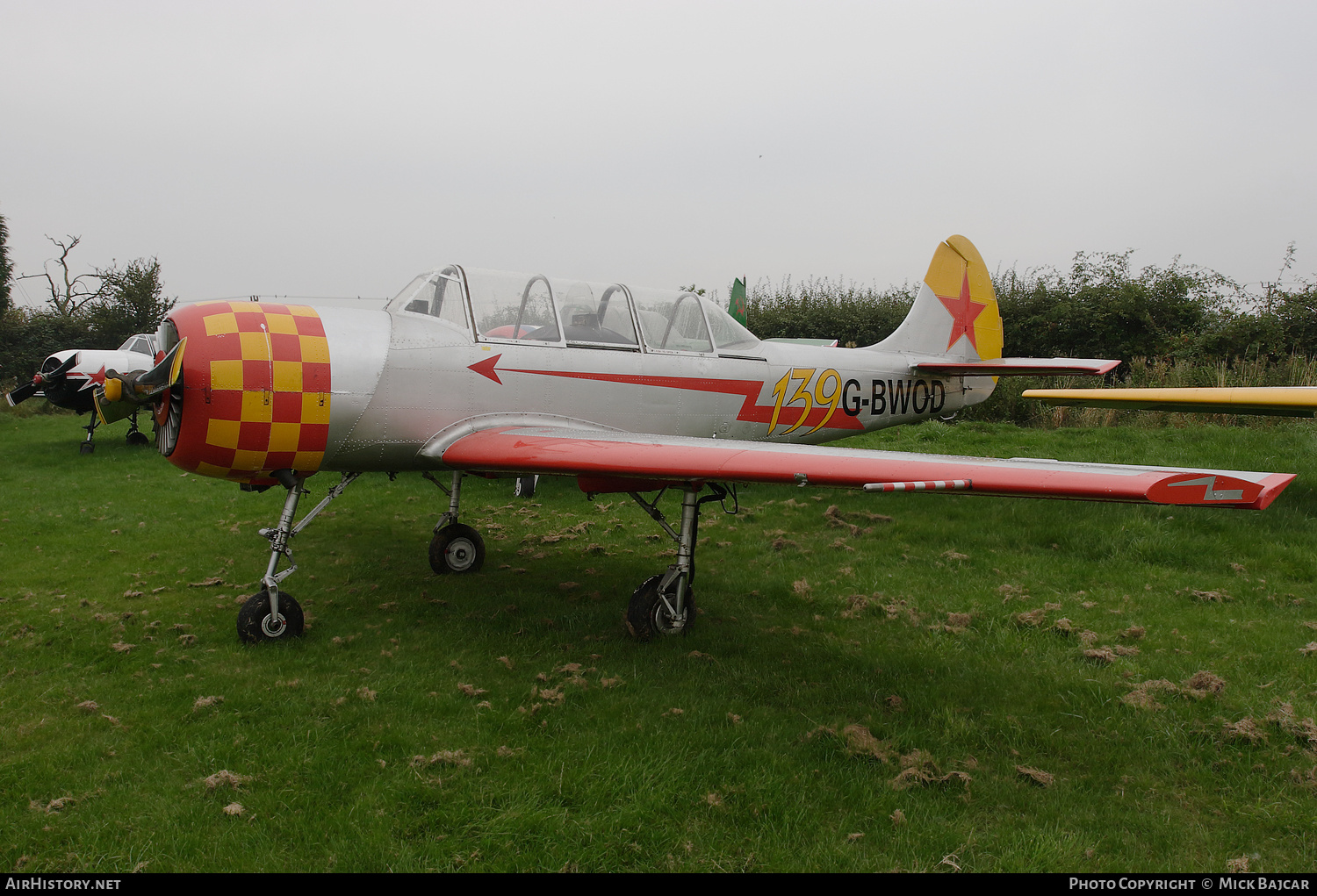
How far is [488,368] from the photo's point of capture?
5.14 metres

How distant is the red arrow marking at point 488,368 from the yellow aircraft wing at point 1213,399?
582cm

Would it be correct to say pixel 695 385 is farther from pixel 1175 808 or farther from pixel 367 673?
pixel 1175 808

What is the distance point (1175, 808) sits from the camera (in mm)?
3068

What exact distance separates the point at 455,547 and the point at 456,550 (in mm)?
34

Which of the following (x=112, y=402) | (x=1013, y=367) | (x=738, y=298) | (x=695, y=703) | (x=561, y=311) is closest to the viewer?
(x=695, y=703)

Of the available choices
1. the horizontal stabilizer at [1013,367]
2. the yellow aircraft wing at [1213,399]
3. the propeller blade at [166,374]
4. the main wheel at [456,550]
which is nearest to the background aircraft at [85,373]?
the propeller blade at [166,374]

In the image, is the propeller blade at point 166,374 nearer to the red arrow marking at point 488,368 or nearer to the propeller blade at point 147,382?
the propeller blade at point 147,382

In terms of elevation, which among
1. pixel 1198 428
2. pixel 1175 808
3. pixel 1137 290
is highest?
pixel 1137 290

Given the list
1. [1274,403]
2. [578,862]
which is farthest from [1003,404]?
[578,862]

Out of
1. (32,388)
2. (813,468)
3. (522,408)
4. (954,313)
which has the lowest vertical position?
(813,468)

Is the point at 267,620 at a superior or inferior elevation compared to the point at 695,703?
superior

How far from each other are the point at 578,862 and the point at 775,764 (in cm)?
105

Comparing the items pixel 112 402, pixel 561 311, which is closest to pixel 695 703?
pixel 561 311

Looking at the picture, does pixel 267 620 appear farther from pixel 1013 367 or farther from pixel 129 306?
pixel 129 306
